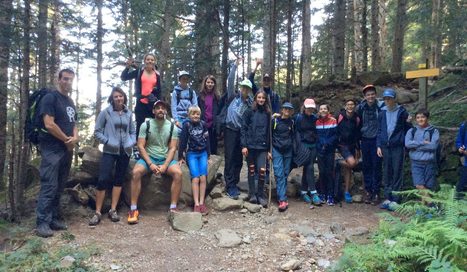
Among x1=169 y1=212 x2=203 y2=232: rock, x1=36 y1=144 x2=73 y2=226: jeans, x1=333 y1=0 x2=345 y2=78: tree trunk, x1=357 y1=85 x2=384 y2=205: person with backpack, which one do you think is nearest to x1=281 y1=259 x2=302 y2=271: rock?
x1=169 y1=212 x2=203 y2=232: rock

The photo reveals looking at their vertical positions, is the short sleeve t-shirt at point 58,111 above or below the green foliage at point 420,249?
above

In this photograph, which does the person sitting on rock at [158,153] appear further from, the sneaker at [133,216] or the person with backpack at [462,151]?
the person with backpack at [462,151]

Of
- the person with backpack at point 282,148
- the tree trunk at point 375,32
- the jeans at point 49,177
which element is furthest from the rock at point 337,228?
the tree trunk at point 375,32

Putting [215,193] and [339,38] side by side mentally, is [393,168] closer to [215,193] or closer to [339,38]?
[215,193]

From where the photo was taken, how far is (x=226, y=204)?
7145 mm

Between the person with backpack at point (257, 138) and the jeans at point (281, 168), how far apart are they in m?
0.19

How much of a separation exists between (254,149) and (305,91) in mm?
6104

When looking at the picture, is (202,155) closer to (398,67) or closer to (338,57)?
(338,57)

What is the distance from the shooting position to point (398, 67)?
527 inches

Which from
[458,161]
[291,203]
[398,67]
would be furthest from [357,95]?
[291,203]

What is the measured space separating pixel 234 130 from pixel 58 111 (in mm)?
3381

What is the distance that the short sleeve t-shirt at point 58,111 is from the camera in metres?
5.77

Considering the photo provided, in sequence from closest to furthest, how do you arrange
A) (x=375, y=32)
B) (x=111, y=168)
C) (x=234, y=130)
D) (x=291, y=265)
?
1. (x=291, y=265)
2. (x=111, y=168)
3. (x=234, y=130)
4. (x=375, y=32)

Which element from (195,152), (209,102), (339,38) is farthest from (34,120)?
(339,38)
